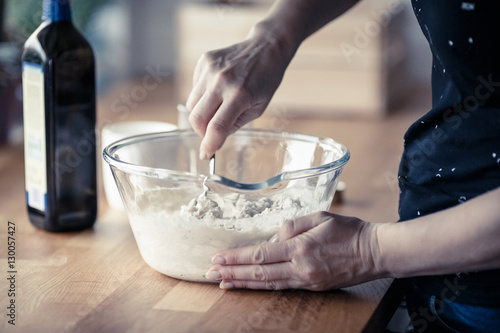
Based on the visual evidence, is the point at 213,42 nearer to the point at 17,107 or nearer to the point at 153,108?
the point at 153,108

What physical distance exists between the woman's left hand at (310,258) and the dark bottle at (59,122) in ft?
1.08

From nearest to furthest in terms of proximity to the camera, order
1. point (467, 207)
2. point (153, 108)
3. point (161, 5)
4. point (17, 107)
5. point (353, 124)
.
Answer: point (467, 207) < point (17, 107) < point (353, 124) < point (153, 108) < point (161, 5)

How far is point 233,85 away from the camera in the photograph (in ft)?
3.00

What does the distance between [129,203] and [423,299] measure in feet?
1.30

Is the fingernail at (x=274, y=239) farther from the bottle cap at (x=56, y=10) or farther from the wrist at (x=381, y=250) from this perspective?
the bottle cap at (x=56, y=10)

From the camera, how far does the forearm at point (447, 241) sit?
0.70 metres

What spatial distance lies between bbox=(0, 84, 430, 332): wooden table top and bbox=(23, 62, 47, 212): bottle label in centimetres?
6

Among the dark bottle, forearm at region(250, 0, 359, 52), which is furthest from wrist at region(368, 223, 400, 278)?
the dark bottle

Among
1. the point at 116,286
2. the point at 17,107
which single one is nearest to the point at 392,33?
the point at 17,107

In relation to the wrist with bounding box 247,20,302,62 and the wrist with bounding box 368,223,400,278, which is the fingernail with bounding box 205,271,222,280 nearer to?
the wrist with bounding box 368,223,400,278

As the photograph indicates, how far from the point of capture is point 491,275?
78cm

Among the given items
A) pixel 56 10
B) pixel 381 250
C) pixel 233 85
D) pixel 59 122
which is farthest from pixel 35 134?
pixel 381 250

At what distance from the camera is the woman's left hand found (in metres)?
0.76

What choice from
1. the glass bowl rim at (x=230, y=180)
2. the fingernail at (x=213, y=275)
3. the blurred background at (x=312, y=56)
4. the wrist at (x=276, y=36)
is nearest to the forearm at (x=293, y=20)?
the wrist at (x=276, y=36)
